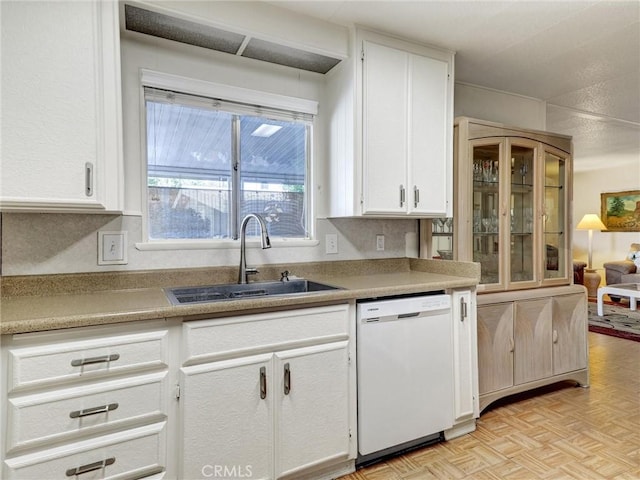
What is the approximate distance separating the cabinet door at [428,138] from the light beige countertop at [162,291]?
0.41 m

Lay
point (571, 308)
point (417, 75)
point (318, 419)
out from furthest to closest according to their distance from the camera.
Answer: point (571, 308) < point (417, 75) < point (318, 419)

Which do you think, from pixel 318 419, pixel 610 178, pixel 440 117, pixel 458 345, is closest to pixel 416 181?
pixel 440 117

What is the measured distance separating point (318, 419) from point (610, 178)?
7786mm

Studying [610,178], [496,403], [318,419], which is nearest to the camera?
[318,419]

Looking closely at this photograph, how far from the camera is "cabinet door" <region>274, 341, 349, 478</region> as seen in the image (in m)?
1.58

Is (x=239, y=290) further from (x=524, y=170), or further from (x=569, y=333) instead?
(x=569, y=333)

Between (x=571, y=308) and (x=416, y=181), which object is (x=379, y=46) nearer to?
(x=416, y=181)

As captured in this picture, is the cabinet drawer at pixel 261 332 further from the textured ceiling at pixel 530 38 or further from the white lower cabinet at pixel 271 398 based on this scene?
the textured ceiling at pixel 530 38

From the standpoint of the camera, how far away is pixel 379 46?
6.78 ft

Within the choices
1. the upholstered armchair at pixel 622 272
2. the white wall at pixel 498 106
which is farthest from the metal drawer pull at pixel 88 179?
the upholstered armchair at pixel 622 272

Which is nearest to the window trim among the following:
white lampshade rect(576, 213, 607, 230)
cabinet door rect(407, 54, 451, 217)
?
cabinet door rect(407, 54, 451, 217)

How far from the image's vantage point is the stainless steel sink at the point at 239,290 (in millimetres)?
1813

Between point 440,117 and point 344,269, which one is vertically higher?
point 440,117

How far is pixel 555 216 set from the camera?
2.80 meters
